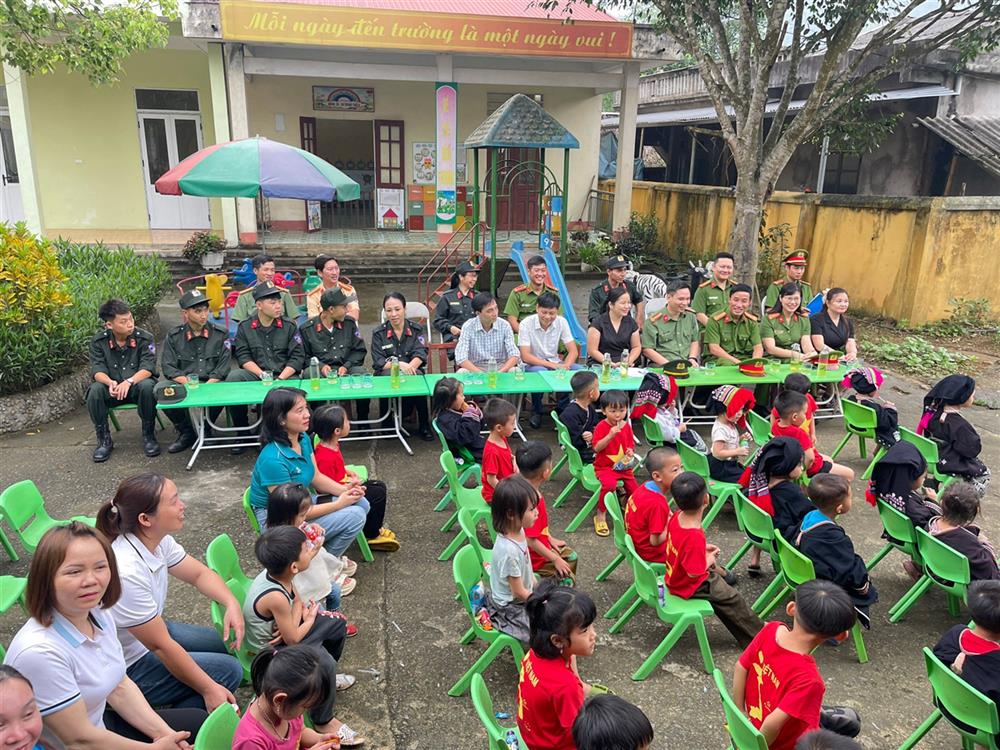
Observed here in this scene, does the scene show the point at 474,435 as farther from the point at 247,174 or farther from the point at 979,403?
the point at 979,403

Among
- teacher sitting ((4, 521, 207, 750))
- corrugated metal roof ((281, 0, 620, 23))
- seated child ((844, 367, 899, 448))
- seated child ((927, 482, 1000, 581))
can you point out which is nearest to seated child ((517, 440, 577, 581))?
teacher sitting ((4, 521, 207, 750))

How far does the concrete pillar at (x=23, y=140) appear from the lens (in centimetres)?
1301

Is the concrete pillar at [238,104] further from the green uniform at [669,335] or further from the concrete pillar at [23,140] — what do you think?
the green uniform at [669,335]

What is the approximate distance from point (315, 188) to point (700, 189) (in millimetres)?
10186

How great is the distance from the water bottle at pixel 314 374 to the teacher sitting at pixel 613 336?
106 inches

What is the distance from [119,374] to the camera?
6.62 metres

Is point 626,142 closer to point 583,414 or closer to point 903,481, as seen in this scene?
point 583,414

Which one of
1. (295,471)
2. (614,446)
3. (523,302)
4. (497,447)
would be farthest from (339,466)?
(523,302)

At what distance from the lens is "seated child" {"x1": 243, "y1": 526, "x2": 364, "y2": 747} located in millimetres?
3172

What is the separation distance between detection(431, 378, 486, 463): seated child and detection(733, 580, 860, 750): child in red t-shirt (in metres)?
2.85

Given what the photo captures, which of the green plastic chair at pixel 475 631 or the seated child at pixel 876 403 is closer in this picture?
the green plastic chair at pixel 475 631

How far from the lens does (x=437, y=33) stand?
43.8 ft

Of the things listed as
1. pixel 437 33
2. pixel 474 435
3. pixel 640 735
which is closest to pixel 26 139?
pixel 437 33

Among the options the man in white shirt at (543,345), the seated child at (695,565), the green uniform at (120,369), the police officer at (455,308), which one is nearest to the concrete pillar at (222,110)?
the police officer at (455,308)
